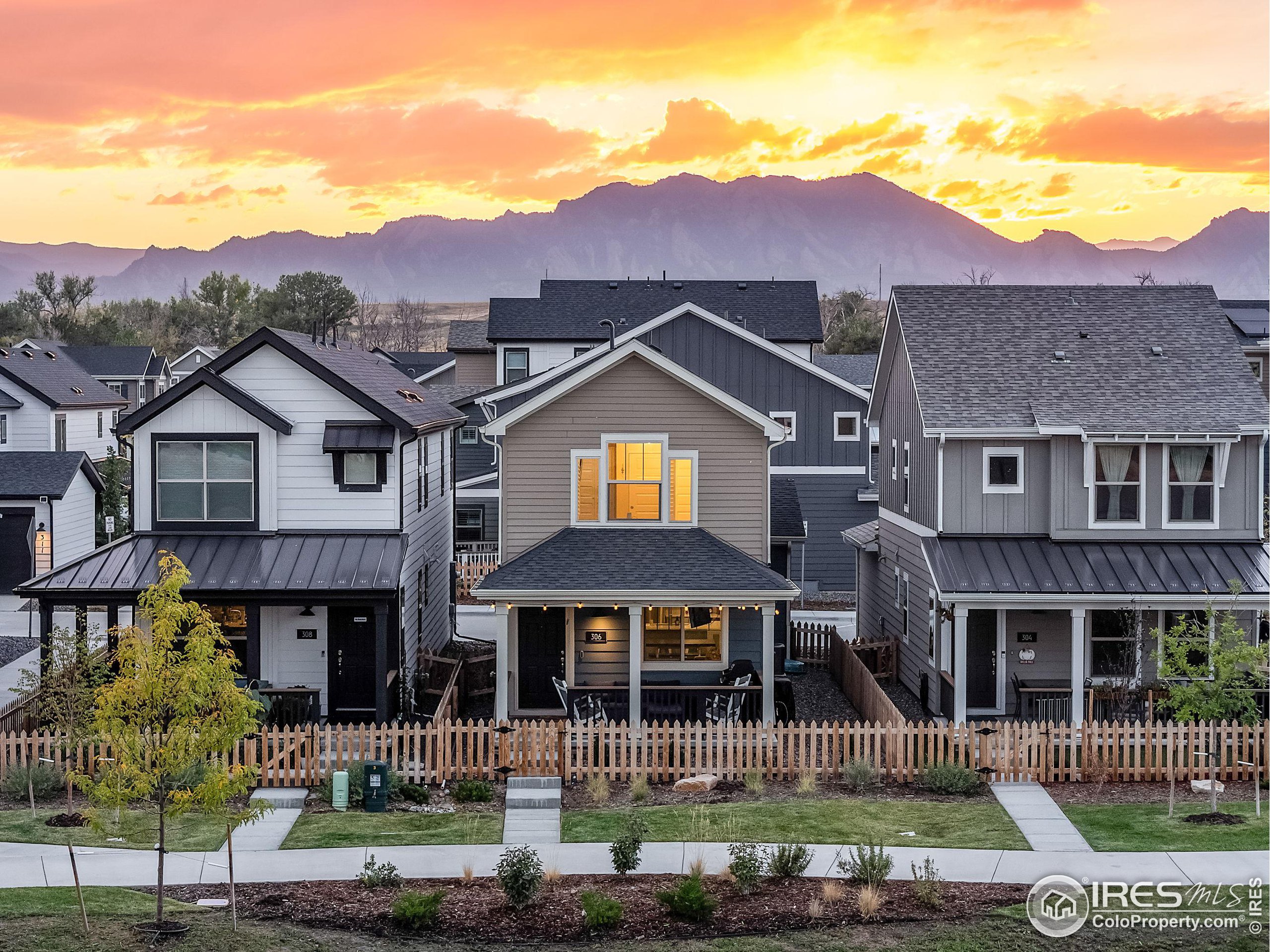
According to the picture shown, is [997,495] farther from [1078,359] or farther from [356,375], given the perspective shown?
[356,375]

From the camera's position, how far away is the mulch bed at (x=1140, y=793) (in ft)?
61.2

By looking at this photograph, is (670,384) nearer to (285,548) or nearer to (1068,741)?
(285,548)

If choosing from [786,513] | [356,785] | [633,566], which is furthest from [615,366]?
[356,785]

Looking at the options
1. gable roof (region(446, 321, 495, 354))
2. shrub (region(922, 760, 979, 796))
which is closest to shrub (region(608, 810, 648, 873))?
shrub (region(922, 760, 979, 796))

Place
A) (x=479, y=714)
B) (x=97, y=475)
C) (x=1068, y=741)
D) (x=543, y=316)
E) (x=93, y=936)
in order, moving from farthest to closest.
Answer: (x=543, y=316), (x=97, y=475), (x=479, y=714), (x=1068, y=741), (x=93, y=936)

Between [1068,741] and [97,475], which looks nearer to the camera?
[1068,741]

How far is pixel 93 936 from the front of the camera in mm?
12367

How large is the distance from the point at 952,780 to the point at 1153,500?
319 inches

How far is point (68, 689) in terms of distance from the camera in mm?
17438

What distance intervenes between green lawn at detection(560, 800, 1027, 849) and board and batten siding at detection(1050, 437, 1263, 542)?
23.9 ft

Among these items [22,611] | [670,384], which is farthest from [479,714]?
[22,611]

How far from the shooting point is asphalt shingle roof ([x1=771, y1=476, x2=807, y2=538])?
28125 mm

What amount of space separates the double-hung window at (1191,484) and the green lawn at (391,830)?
14337 mm

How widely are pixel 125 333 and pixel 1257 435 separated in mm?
105587
